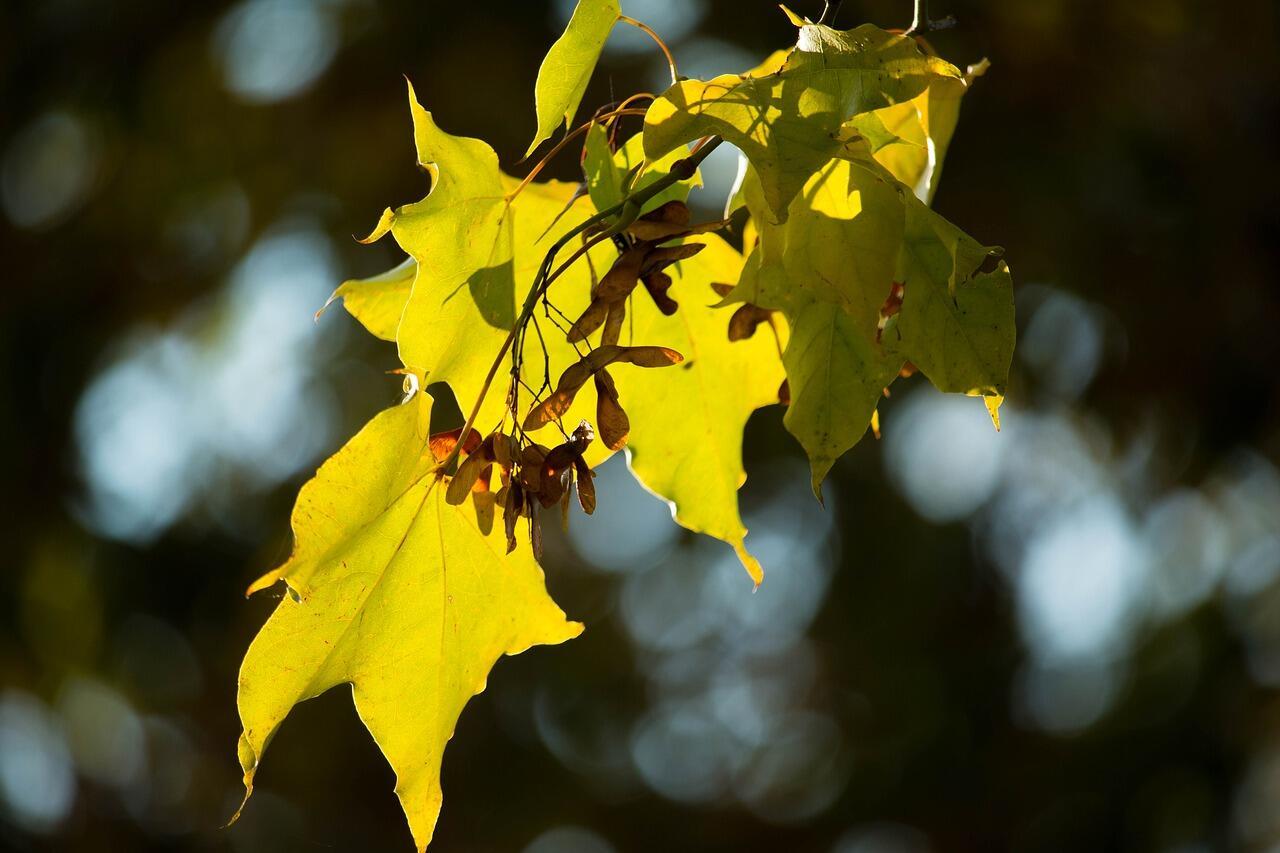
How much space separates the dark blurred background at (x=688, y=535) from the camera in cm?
260

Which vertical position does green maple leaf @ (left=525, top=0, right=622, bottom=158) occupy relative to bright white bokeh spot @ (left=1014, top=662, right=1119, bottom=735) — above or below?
above

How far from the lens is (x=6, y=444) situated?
295 centimetres

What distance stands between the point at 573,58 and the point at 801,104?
0.34ft

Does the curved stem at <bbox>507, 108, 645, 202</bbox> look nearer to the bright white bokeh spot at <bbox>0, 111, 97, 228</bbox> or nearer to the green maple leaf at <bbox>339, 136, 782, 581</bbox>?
the green maple leaf at <bbox>339, 136, 782, 581</bbox>

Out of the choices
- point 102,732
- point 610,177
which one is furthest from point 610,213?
point 102,732

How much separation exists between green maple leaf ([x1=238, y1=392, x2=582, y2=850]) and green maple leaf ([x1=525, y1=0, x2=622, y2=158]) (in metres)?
0.13

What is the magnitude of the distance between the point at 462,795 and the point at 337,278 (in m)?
1.40

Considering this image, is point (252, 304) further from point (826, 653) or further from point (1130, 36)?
point (1130, 36)

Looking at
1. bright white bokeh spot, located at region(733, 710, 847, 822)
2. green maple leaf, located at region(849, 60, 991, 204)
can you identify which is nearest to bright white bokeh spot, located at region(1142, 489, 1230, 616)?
bright white bokeh spot, located at region(733, 710, 847, 822)

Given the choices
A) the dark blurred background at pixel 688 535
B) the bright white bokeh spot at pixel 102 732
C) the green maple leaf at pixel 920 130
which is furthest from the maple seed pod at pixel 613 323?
the bright white bokeh spot at pixel 102 732

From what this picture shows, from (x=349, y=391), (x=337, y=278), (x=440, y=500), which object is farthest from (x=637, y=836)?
(x=440, y=500)

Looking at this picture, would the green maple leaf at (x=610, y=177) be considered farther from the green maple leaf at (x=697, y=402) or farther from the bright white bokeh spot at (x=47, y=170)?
the bright white bokeh spot at (x=47, y=170)

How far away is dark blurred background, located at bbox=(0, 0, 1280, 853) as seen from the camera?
260cm

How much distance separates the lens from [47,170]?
2.92 meters
